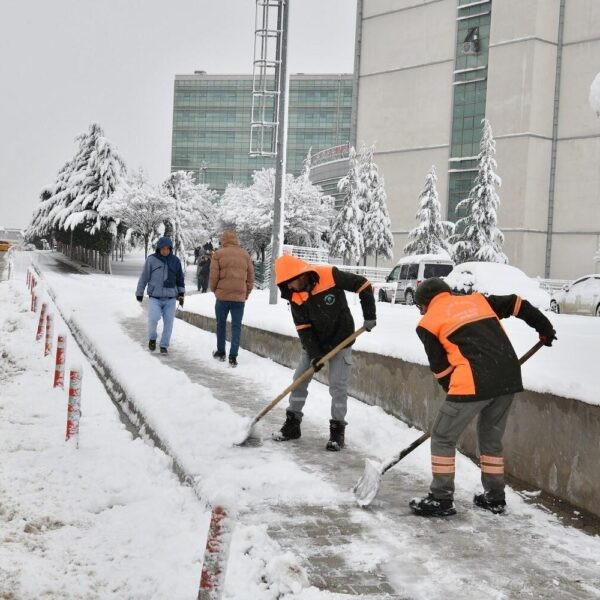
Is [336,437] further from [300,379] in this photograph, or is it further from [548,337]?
[548,337]

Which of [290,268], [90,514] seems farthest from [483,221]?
[90,514]

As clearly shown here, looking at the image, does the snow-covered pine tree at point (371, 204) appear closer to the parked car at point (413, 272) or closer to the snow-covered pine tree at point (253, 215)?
the snow-covered pine tree at point (253, 215)

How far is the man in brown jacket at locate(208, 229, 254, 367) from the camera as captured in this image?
11156mm

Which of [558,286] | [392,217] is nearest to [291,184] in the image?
[392,217]

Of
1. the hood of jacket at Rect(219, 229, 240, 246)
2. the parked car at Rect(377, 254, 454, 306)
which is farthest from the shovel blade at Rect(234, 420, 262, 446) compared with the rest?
the parked car at Rect(377, 254, 454, 306)

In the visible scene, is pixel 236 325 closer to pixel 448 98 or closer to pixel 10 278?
pixel 10 278

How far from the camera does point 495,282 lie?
72.0 feet

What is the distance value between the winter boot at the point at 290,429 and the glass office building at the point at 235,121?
11842cm

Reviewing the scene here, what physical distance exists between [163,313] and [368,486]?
7.50 m

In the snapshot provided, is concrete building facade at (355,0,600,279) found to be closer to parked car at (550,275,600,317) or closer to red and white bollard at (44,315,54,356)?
parked car at (550,275,600,317)

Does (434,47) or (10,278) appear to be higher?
(434,47)

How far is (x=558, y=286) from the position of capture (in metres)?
45.2

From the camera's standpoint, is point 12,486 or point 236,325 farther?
point 236,325

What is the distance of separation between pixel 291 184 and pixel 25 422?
151 feet
